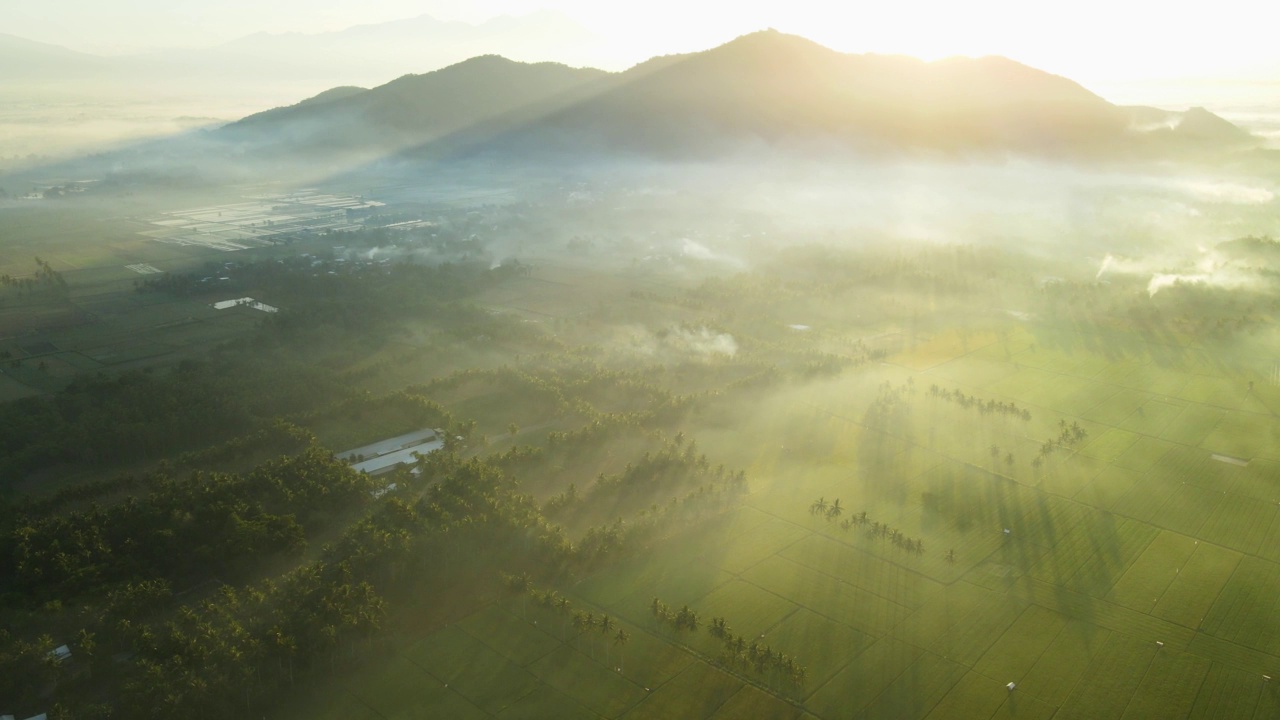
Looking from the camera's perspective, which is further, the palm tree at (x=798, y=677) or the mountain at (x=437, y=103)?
the mountain at (x=437, y=103)

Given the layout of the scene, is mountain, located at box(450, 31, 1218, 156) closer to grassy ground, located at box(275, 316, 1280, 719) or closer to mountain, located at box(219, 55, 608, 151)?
mountain, located at box(219, 55, 608, 151)

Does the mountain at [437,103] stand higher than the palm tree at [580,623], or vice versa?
the mountain at [437,103]

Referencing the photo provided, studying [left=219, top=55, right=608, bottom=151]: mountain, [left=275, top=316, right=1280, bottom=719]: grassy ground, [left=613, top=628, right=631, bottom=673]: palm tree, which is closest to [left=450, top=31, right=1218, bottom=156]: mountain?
[left=219, top=55, right=608, bottom=151]: mountain

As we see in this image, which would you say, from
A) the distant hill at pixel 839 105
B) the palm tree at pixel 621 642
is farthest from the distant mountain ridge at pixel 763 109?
the palm tree at pixel 621 642

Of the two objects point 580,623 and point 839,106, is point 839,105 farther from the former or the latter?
point 580,623

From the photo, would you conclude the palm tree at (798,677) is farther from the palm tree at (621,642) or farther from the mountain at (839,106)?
the mountain at (839,106)

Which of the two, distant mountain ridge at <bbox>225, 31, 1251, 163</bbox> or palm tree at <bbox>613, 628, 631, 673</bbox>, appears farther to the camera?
distant mountain ridge at <bbox>225, 31, 1251, 163</bbox>

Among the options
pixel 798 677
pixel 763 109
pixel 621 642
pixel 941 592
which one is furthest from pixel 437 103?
pixel 798 677

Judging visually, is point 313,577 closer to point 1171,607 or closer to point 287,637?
point 287,637

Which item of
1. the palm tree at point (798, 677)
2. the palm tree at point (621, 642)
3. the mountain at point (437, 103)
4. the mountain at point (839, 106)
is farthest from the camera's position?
the mountain at point (437, 103)
